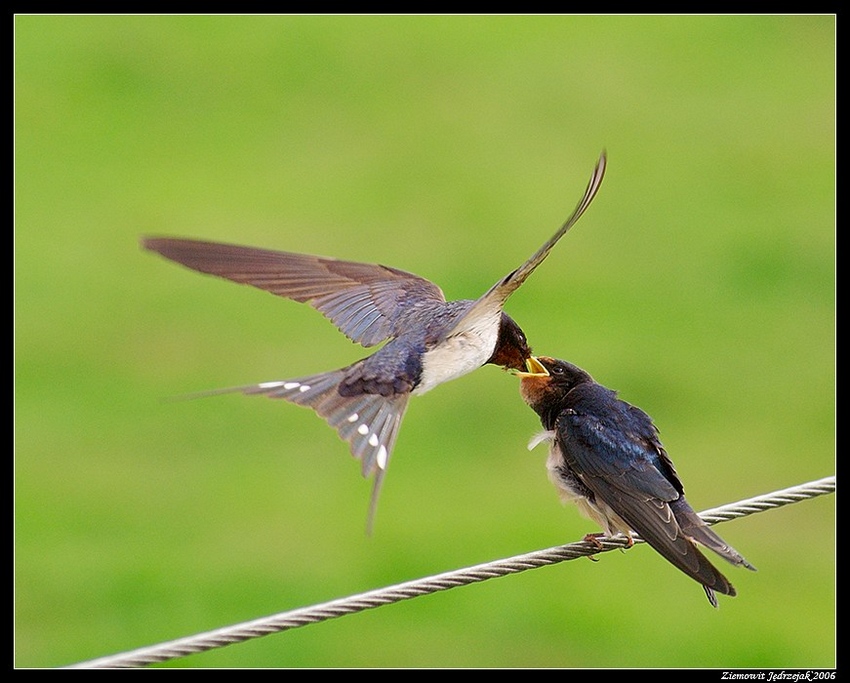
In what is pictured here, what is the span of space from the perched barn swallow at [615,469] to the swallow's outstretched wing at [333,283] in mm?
544

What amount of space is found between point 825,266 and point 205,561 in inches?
304

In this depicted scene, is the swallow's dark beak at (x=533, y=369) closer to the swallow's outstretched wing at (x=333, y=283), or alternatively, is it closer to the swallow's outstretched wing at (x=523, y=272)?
the swallow's outstretched wing at (x=333, y=283)

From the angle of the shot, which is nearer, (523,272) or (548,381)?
(523,272)

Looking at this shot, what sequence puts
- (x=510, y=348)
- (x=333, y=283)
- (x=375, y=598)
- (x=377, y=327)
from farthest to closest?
(x=333, y=283), (x=510, y=348), (x=377, y=327), (x=375, y=598)

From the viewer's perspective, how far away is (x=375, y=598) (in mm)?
3705

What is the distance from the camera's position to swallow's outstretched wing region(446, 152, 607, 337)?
395 cm

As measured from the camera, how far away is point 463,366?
5.07 meters

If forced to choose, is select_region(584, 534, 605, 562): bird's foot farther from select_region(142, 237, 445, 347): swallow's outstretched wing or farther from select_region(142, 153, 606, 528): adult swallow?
select_region(142, 237, 445, 347): swallow's outstretched wing

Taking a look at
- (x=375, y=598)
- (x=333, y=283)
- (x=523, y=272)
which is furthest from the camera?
(x=333, y=283)

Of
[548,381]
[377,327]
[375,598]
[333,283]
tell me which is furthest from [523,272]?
[333,283]

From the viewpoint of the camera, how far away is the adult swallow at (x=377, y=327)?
14.6ft

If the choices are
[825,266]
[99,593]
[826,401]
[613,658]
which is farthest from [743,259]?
[99,593]

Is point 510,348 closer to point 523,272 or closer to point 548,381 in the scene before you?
point 548,381

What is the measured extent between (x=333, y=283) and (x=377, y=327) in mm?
341
